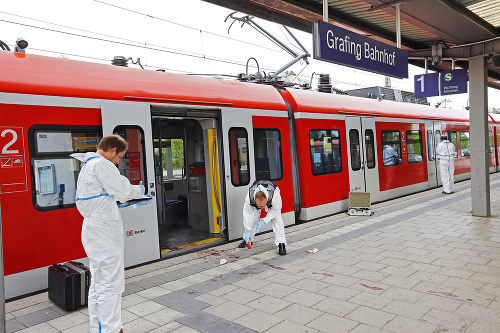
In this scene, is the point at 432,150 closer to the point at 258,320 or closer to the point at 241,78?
the point at 241,78

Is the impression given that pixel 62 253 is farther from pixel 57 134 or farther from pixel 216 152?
pixel 216 152

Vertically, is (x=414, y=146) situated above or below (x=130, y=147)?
below

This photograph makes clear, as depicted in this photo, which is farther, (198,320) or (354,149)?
(354,149)

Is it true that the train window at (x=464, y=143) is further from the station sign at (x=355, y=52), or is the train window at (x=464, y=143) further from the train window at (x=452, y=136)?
the station sign at (x=355, y=52)

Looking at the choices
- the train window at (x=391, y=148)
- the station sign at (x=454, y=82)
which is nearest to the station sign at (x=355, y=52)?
the station sign at (x=454, y=82)

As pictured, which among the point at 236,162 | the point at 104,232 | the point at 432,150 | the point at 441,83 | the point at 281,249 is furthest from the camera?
the point at 432,150

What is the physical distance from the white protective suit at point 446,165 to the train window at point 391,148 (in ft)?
4.65

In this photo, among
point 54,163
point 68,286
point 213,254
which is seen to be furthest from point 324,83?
point 68,286

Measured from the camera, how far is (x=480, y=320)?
3.56m

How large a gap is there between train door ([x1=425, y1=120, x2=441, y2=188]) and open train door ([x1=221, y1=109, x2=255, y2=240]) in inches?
330

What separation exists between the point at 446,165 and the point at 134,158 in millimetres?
9994

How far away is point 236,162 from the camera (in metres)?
6.88

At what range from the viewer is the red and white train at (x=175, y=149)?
14.4 ft

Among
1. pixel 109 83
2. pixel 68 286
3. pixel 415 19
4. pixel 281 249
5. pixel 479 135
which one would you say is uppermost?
pixel 415 19
